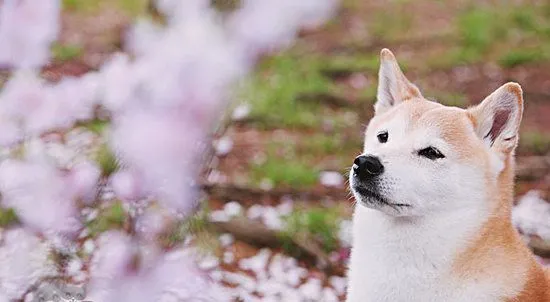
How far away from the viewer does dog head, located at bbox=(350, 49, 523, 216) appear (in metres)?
2.53

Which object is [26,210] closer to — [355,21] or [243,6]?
[243,6]

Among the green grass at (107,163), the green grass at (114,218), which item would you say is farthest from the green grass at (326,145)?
the green grass at (107,163)

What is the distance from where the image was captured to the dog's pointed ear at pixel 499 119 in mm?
2594

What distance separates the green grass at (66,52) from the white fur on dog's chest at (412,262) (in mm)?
4759

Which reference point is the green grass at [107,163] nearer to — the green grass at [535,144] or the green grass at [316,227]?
the green grass at [316,227]

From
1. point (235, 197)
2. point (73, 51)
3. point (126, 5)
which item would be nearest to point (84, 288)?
point (235, 197)

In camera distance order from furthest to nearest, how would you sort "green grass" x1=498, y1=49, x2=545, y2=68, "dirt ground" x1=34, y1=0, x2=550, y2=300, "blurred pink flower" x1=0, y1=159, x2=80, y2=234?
"green grass" x1=498, y1=49, x2=545, y2=68 → "dirt ground" x1=34, y1=0, x2=550, y2=300 → "blurred pink flower" x1=0, y1=159, x2=80, y2=234

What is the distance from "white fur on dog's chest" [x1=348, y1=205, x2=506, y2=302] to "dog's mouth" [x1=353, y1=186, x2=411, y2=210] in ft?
0.33

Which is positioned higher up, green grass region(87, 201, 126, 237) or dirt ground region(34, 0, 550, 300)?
green grass region(87, 201, 126, 237)

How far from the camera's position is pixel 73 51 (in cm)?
703

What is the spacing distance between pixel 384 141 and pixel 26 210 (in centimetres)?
113

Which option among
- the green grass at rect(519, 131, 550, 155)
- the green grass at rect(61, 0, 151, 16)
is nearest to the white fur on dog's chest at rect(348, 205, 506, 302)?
the green grass at rect(519, 131, 550, 155)

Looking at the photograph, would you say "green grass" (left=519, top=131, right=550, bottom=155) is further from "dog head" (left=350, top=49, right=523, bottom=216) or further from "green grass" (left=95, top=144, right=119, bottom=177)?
"green grass" (left=95, top=144, right=119, bottom=177)

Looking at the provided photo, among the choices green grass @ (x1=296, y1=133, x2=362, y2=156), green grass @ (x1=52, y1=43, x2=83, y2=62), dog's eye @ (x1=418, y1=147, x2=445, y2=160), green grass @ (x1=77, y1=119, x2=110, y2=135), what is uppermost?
dog's eye @ (x1=418, y1=147, x2=445, y2=160)
